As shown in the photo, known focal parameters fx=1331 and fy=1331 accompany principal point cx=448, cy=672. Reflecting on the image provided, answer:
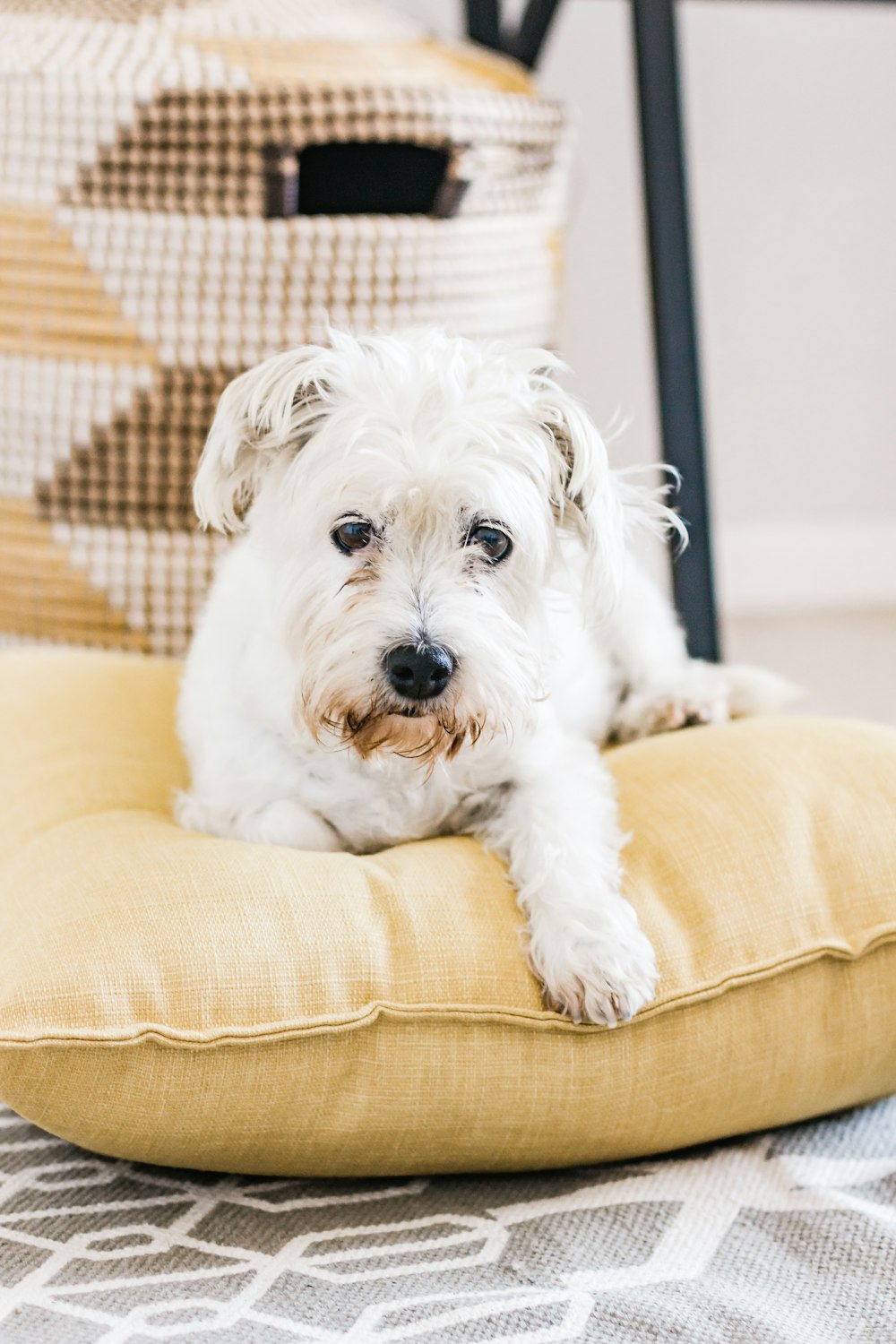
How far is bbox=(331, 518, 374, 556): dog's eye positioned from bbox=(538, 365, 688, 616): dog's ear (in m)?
0.23

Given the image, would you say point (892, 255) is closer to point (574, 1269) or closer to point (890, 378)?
point (890, 378)

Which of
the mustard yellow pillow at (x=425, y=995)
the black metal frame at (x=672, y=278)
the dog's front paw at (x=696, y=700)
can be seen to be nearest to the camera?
the mustard yellow pillow at (x=425, y=995)

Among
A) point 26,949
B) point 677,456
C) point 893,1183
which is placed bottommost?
point 893,1183

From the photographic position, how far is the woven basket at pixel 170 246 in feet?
7.00

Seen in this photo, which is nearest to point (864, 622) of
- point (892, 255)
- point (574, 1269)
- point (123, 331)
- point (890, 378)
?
point (890, 378)

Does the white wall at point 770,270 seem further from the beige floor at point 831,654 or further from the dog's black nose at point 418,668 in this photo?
the dog's black nose at point 418,668

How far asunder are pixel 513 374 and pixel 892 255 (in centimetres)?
254

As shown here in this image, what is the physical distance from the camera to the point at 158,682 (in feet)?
6.50

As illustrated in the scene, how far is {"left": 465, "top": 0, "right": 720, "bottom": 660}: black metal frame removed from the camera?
2301 millimetres

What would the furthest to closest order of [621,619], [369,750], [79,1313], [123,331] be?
1. [123,331]
2. [621,619]
3. [369,750]
4. [79,1313]

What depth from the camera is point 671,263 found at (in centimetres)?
231

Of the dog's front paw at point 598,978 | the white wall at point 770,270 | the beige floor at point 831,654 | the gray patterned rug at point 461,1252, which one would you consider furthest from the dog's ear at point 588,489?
the white wall at point 770,270

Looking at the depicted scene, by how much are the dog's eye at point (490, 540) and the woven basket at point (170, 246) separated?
0.94 meters

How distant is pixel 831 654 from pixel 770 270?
1.05 metres
